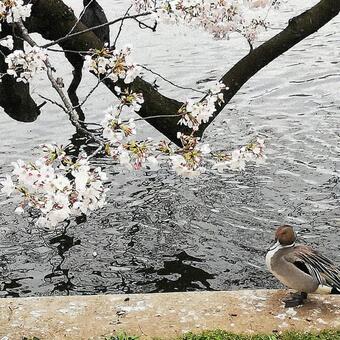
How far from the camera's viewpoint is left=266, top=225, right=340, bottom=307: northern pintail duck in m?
5.46

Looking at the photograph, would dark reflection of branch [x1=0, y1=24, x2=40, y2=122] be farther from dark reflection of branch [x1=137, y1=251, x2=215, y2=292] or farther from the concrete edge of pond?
the concrete edge of pond

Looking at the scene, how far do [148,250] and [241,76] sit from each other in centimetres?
245

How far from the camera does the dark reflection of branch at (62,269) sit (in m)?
7.88

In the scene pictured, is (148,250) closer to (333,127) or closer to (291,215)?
(291,215)

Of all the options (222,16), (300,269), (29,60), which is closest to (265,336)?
(300,269)

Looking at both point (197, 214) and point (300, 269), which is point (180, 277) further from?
point (300, 269)

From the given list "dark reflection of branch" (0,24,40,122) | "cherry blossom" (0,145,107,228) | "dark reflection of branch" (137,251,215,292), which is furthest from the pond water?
"cherry blossom" (0,145,107,228)

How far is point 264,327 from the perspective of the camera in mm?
5234

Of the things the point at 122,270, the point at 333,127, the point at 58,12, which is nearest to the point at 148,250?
the point at 122,270

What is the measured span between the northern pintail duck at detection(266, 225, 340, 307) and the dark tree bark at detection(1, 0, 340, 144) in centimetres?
208

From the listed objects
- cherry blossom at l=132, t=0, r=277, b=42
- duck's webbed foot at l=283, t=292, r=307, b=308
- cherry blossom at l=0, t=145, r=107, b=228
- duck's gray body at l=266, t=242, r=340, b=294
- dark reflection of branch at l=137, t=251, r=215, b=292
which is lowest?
dark reflection of branch at l=137, t=251, r=215, b=292

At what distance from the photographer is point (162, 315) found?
538 centimetres

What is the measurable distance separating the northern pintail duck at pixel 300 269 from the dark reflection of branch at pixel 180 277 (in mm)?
2262

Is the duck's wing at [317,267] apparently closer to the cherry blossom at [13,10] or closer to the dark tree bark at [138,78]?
the dark tree bark at [138,78]
